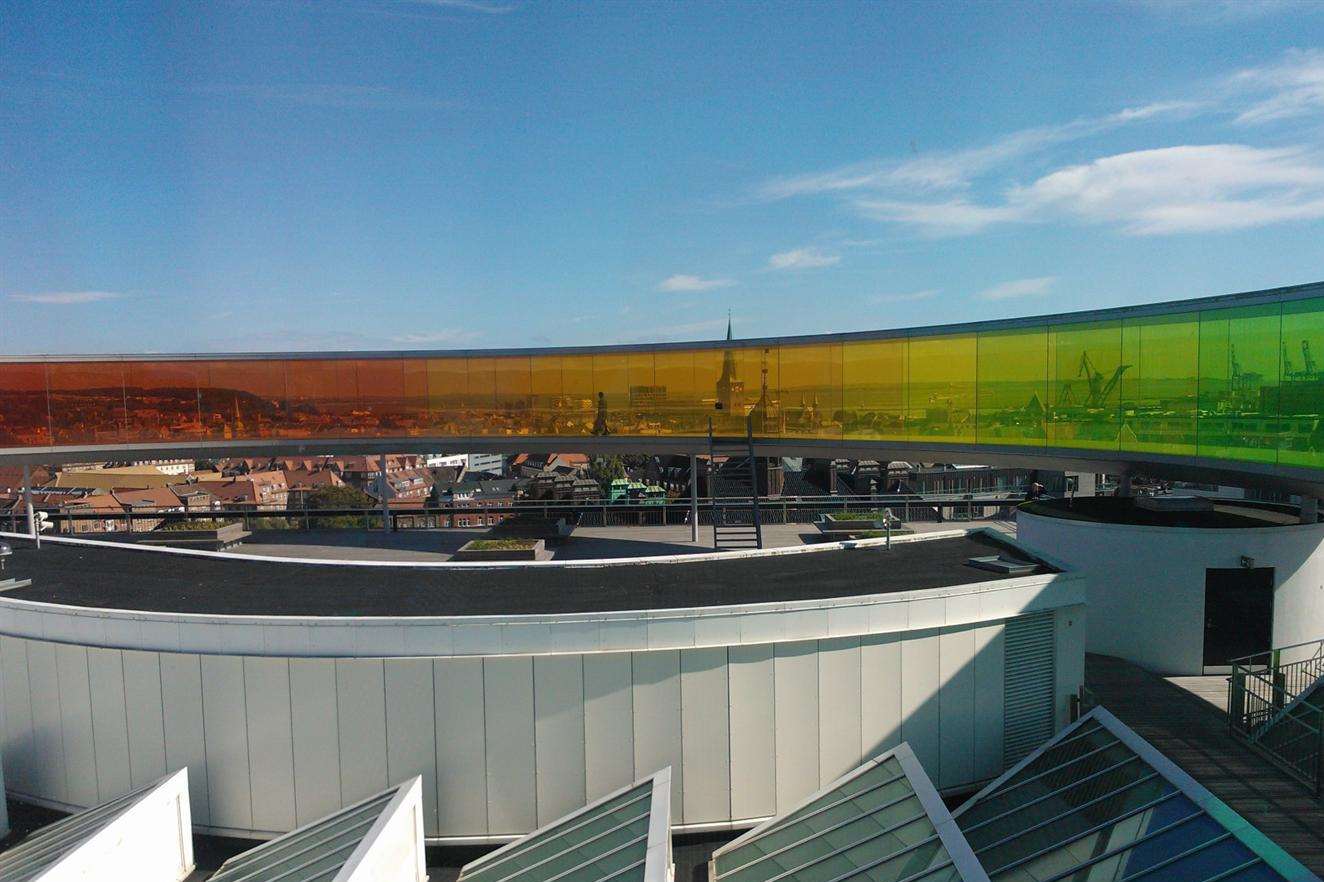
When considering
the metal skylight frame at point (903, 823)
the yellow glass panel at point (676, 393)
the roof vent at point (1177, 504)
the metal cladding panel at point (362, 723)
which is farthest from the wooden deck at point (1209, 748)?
the yellow glass panel at point (676, 393)

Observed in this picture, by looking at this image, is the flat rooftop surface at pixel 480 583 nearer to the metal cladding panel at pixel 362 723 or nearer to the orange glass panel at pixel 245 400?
the metal cladding panel at pixel 362 723

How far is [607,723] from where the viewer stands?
9766 millimetres

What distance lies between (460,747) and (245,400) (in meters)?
16.0

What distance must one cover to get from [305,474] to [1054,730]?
88539 mm

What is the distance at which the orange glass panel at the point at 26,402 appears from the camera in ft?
69.9

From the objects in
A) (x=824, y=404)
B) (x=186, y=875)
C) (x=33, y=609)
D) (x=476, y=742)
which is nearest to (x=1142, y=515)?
(x=824, y=404)

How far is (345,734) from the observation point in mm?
9773

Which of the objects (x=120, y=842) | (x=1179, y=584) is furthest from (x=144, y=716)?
(x=1179, y=584)

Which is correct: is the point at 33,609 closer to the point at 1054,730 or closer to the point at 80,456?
the point at 80,456

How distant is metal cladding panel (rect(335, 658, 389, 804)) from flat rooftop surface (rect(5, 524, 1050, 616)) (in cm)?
129

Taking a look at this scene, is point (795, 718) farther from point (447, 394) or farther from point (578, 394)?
point (447, 394)

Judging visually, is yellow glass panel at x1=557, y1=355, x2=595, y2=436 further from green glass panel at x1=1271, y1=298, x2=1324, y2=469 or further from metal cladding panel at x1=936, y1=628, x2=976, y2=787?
green glass panel at x1=1271, y1=298, x2=1324, y2=469

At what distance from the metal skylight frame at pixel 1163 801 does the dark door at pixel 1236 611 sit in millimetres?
5001

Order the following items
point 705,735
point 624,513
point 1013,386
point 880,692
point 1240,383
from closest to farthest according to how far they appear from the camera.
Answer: point 705,735 < point 880,692 < point 1240,383 < point 1013,386 < point 624,513
